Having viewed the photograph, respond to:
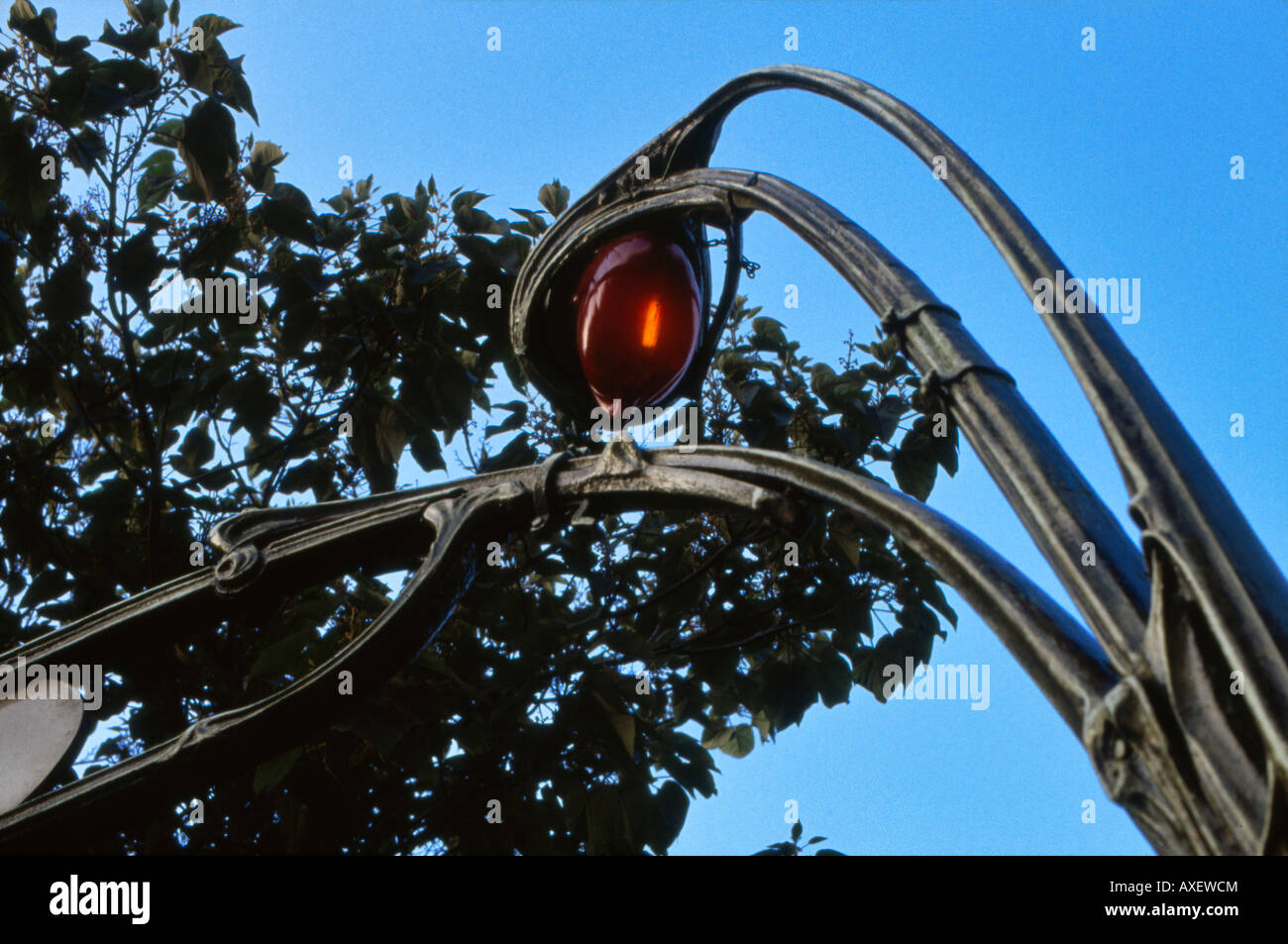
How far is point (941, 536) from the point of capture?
1055mm

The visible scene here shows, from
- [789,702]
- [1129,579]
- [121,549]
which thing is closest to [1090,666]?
[1129,579]

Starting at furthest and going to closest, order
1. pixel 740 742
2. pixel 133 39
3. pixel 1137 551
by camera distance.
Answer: pixel 740 742, pixel 133 39, pixel 1137 551

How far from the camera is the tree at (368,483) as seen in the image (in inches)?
135

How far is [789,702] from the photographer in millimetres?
3955

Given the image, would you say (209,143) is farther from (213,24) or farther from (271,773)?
(271,773)

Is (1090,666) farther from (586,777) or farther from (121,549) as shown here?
(121,549)

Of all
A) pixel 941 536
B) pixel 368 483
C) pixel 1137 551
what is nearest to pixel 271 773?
pixel 368 483

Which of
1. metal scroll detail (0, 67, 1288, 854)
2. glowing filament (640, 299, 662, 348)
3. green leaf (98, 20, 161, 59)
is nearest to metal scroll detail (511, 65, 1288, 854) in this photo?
metal scroll detail (0, 67, 1288, 854)

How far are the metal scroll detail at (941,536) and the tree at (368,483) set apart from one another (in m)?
1.71

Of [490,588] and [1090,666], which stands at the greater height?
[490,588]

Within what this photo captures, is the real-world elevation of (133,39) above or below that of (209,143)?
above

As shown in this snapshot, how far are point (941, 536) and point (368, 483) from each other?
10.4ft

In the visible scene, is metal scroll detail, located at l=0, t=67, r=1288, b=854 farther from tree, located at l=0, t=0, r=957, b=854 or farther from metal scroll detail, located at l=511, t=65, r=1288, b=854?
tree, located at l=0, t=0, r=957, b=854
